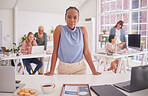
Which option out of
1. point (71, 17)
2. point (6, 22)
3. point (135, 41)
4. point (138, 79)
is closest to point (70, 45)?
point (71, 17)

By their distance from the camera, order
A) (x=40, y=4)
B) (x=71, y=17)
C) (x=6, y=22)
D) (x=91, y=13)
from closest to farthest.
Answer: (x=71, y=17), (x=6, y=22), (x=40, y=4), (x=91, y=13)

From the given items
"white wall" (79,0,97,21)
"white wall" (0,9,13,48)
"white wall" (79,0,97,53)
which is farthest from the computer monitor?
"white wall" (0,9,13,48)

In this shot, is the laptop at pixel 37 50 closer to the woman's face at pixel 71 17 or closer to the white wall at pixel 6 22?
the white wall at pixel 6 22

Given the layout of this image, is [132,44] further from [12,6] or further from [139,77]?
[12,6]

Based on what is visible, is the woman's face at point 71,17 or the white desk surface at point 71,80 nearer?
the white desk surface at point 71,80

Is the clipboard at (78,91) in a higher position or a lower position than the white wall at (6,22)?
lower

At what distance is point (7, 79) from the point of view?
118 centimetres

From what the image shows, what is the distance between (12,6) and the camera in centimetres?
629

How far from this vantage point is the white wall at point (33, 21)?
6.75m

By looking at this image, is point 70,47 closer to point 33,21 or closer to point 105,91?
point 105,91

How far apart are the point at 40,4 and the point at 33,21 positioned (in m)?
0.81

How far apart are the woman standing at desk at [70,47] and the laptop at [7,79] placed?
1.89 feet

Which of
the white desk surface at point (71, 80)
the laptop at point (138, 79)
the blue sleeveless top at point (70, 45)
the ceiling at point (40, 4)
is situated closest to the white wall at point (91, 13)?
the ceiling at point (40, 4)

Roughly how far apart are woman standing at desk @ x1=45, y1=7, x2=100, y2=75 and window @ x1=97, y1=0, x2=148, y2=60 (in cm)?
487
